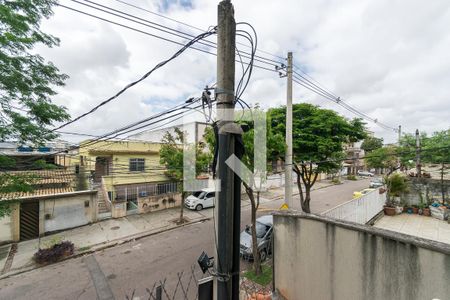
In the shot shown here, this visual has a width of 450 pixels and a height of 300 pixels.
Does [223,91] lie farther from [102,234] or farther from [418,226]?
[418,226]

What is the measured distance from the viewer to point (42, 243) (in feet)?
31.9

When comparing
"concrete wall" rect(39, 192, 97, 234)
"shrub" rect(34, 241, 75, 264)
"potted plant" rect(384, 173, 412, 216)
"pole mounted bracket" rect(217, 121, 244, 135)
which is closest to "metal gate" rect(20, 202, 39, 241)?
"concrete wall" rect(39, 192, 97, 234)

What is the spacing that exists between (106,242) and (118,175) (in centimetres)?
630

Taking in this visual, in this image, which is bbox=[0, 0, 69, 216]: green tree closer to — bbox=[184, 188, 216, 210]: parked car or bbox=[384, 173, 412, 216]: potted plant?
bbox=[184, 188, 216, 210]: parked car

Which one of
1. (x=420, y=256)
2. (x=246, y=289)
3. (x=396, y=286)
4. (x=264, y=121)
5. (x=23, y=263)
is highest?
(x=264, y=121)

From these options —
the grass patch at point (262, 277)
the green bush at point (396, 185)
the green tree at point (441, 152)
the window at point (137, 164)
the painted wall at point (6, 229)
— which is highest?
the green tree at point (441, 152)

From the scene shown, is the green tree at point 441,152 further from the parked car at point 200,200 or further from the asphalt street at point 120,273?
the asphalt street at point 120,273

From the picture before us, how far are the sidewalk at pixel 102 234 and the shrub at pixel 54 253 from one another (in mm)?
255

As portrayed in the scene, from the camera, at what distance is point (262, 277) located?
21.3 feet

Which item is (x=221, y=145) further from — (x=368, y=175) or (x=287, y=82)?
(x=368, y=175)

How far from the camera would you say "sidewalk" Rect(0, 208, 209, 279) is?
324 inches

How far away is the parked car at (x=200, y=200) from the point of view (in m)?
14.6

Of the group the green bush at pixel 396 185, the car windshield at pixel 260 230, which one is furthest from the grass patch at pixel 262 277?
the green bush at pixel 396 185

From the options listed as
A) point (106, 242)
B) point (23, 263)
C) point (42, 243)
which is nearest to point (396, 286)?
point (106, 242)
